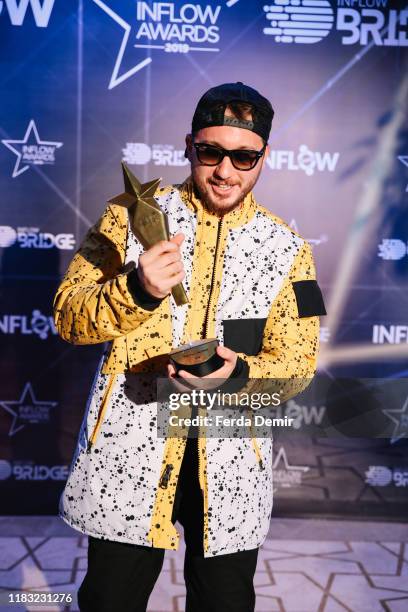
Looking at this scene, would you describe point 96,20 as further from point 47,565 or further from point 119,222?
point 47,565

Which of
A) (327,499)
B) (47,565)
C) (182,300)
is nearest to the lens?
(182,300)

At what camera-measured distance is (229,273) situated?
162cm

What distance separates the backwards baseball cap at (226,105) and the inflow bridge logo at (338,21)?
187 centimetres

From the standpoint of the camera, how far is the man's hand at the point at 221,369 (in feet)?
4.31

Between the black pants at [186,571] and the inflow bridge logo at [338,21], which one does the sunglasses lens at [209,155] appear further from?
the inflow bridge logo at [338,21]

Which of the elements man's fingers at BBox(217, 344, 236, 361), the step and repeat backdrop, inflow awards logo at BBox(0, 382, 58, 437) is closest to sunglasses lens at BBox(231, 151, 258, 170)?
man's fingers at BBox(217, 344, 236, 361)

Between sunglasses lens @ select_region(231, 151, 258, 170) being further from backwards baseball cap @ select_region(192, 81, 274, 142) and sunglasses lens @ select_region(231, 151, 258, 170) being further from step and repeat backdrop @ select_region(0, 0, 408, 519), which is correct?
step and repeat backdrop @ select_region(0, 0, 408, 519)

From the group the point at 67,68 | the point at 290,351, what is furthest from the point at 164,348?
the point at 67,68

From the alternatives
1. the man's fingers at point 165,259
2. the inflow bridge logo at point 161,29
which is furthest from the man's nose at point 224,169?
the inflow bridge logo at point 161,29

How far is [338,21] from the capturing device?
325cm

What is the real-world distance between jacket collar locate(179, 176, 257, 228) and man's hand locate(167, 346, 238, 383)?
1.41 feet

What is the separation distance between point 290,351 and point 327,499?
224 centimetres

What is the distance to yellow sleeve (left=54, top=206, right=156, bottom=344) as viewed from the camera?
4.37ft

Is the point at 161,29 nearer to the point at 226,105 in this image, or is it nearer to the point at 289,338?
the point at 226,105
